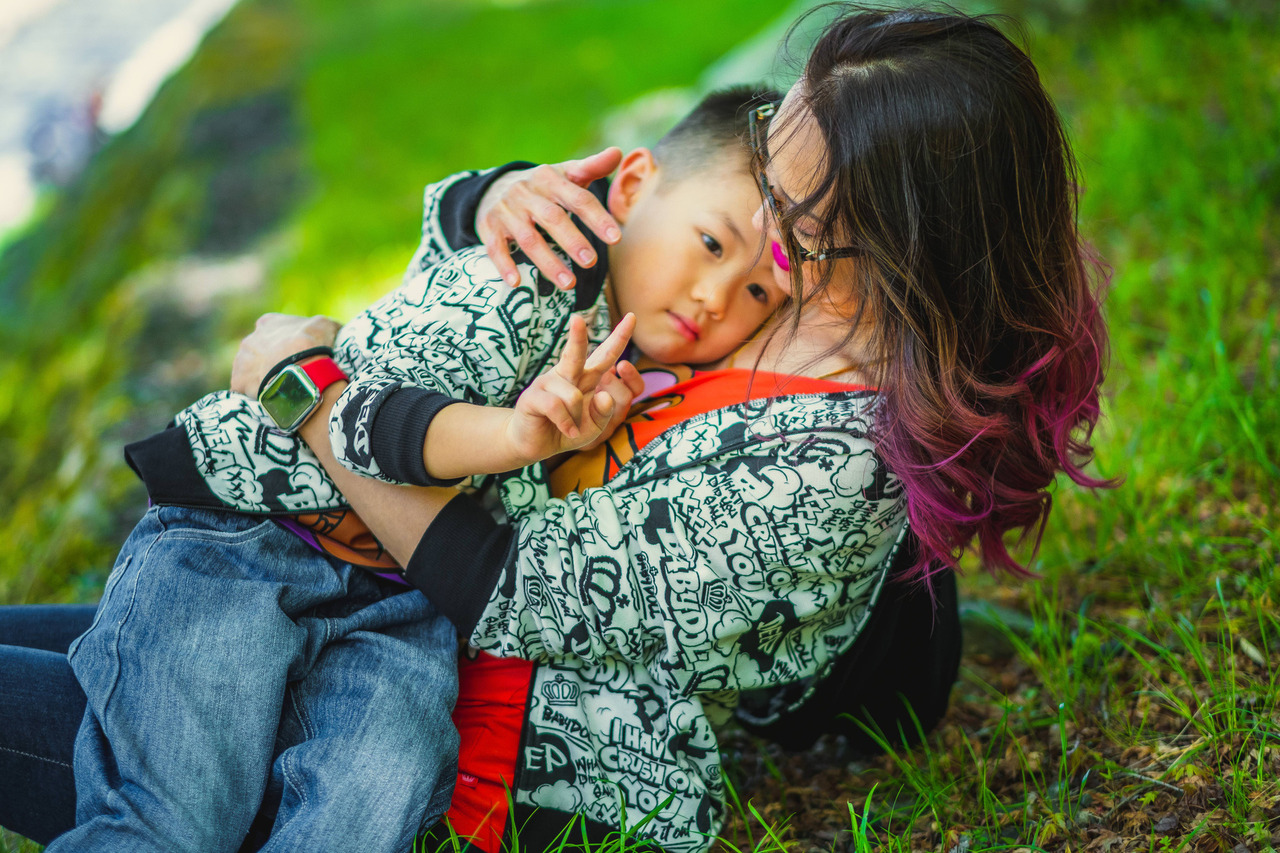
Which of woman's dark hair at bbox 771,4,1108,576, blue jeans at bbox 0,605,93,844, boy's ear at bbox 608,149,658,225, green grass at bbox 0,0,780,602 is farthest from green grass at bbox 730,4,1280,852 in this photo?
green grass at bbox 0,0,780,602

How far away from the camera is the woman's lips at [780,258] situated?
1485 mm

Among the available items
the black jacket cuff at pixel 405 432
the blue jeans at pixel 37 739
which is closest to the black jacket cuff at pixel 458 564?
the black jacket cuff at pixel 405 432

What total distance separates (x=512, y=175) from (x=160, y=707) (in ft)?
3.62

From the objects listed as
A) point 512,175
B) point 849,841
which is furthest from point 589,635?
point 512,175

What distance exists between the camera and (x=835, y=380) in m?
1.49

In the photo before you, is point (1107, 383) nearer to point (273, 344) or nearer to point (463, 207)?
point (463, 207)

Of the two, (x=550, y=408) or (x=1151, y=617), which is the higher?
(x=550, y=408)

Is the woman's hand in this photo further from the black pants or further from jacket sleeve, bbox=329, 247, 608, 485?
the black pants

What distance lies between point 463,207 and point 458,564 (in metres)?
0.70

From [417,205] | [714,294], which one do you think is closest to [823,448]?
[714,294]

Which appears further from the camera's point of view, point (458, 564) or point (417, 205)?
point (417, 205)

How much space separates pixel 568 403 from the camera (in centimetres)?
122

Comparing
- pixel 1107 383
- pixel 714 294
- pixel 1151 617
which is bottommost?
pixel 1107 383

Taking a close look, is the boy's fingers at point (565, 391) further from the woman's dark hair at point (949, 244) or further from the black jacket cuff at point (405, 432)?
the woman's dark hair at point (949, 244)
